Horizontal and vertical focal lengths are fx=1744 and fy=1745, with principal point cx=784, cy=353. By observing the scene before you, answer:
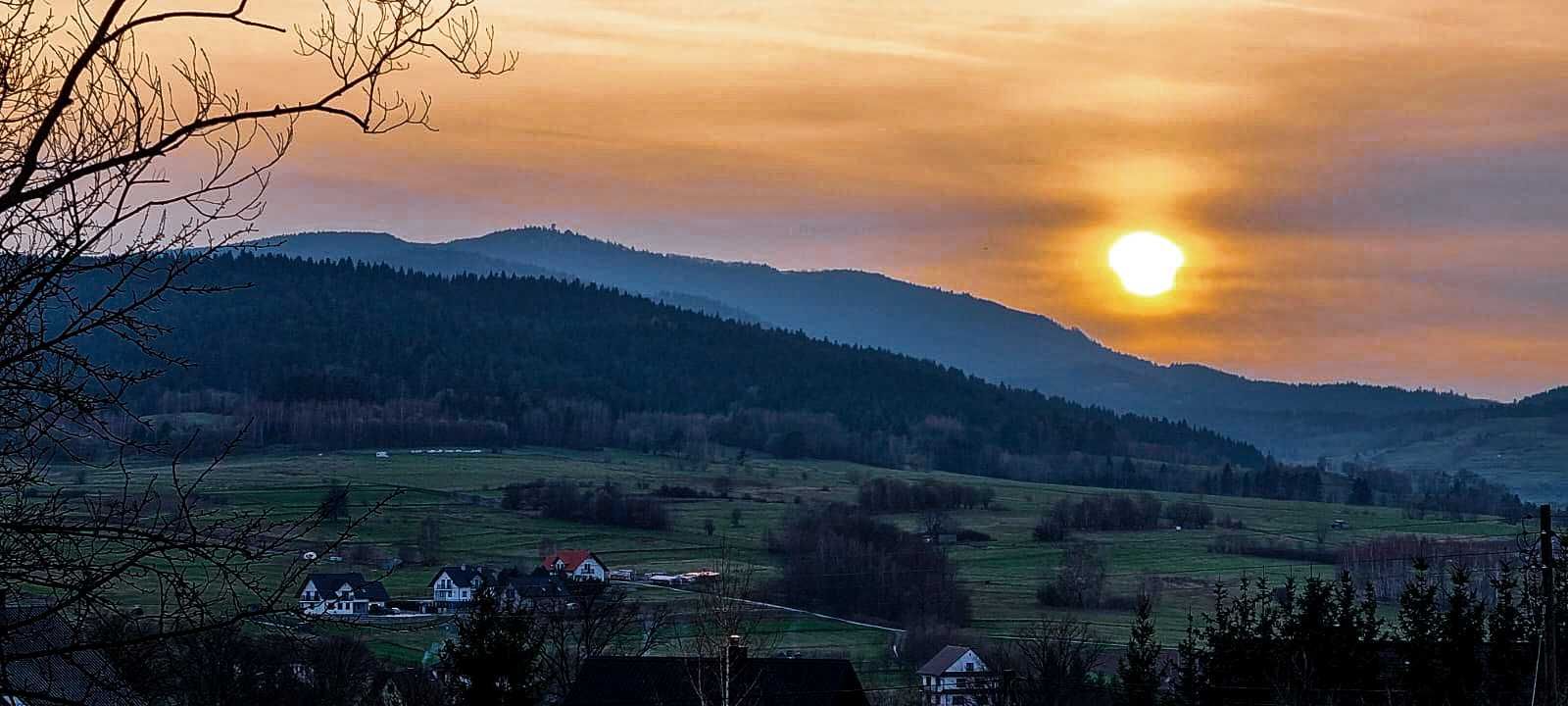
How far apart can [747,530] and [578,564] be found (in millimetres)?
30166

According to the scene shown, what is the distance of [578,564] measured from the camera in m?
91.4

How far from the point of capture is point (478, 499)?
127500 millimetres

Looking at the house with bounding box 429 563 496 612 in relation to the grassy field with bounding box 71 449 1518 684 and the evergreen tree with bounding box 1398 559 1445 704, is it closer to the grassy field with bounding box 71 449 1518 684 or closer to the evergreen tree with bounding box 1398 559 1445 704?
the grassy field with bounding box 71 449 1518 684

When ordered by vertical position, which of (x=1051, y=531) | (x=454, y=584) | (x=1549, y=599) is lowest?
(x=454, y=584)

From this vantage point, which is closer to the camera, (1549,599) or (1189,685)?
(1549,599)

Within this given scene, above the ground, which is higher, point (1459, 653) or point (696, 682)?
point (1459, 653)

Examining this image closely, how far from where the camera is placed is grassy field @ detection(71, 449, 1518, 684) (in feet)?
267

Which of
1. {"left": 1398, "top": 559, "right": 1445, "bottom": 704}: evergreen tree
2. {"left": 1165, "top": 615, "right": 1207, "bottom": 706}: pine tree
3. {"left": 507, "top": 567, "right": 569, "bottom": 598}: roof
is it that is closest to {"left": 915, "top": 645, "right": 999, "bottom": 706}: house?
{"left": 1165, "top": 615, "right": 1207, "bottom": 706}: pine tree

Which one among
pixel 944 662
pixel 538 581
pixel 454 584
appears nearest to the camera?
pixel 944 662

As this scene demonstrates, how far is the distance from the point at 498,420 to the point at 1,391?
191239 mm

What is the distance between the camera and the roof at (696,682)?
37969 millimetres

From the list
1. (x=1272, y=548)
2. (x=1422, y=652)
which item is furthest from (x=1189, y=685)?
(x=1272, y=548)

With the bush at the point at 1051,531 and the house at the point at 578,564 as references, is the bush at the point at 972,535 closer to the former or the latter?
the bush at the point at 1051,531

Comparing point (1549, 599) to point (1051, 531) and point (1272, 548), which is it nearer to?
point (1272, 548)
